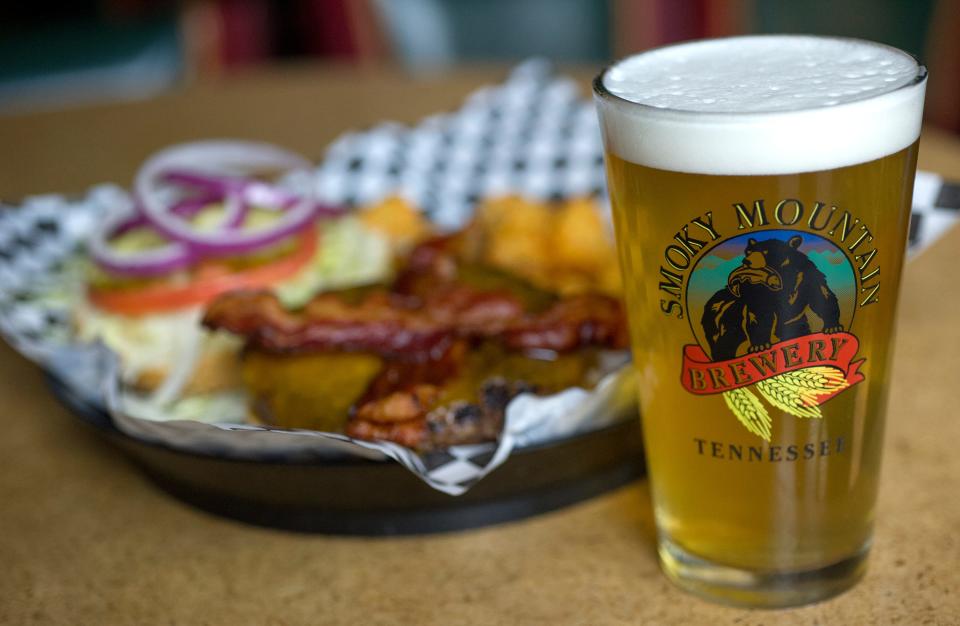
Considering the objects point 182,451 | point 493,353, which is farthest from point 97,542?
point 493,353

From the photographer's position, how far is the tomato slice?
1319 millimetres

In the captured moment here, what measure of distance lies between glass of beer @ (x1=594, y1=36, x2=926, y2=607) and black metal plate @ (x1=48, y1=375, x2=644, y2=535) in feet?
0.33

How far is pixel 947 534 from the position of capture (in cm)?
82

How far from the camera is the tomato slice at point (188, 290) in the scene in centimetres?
132

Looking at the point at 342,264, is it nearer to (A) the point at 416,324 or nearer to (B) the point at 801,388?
(A) the point at 416,324

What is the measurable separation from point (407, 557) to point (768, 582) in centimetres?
30

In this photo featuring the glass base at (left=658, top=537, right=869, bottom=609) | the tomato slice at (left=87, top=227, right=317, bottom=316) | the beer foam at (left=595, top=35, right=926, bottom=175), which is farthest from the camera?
the tomato slice at (left=87, top=227, right=317, bottom=316)

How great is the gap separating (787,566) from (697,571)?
0.07 meters

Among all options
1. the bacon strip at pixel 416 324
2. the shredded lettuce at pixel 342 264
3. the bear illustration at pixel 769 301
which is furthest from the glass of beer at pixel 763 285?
the shredded lettuce at pixel 342 264

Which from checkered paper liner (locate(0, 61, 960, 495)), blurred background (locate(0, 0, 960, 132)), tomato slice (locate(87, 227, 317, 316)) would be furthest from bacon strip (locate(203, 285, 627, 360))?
blurred background (locate(0, 0, 960, 132))

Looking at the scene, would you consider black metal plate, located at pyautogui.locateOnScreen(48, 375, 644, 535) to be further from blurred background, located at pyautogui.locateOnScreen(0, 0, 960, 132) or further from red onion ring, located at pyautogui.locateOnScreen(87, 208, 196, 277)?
blurred background, located at pyautogui.locateOnScreen(0, 0, 960, 132)

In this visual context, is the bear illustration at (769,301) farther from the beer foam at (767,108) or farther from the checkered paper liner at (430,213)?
the checkered paper liner at (430,213)

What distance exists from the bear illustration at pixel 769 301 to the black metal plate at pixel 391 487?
21cm

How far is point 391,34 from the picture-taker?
9.41ft
